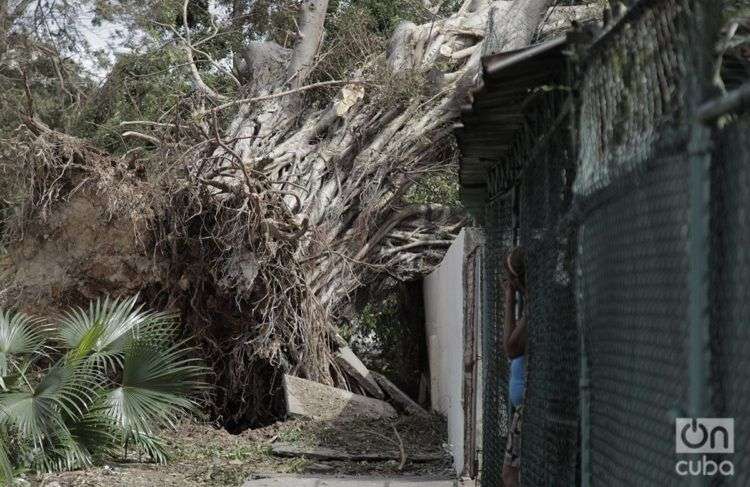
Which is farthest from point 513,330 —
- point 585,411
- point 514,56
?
point 585,411

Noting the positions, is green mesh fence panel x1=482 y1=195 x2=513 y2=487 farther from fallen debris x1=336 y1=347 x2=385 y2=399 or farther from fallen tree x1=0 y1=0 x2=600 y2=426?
fallen debris x1=336 y1=347 x2=385 y2=399

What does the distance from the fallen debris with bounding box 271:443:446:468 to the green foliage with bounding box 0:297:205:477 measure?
49.7 inches

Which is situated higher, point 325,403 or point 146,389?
point 146,389

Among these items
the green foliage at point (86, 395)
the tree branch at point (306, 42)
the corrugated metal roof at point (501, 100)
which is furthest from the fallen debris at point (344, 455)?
the tree branch at point (306, 42)

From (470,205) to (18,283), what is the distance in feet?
20.4

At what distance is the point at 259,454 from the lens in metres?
11.0

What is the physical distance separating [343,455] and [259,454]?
3.07 ft

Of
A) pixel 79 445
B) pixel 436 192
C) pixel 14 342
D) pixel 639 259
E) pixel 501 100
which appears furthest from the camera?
pixel 436 192

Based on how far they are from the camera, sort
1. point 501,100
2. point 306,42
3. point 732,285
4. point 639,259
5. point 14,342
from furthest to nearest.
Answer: point 306,42, point 14,342, point 501,100, point 639,259, point 732,285

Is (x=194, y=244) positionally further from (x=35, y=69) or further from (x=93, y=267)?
(x=35, y=69)

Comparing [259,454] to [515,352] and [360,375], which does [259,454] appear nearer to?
[360,375]

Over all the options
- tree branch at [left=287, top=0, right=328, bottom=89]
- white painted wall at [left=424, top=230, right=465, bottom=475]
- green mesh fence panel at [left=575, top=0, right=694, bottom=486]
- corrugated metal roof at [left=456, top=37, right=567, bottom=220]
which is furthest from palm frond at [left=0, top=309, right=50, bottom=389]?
green mesh fence panel at [left=575, top=0, right=694, bottom=486]

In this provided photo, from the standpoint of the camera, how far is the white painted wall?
377 inches

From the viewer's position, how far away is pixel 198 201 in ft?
39.9
